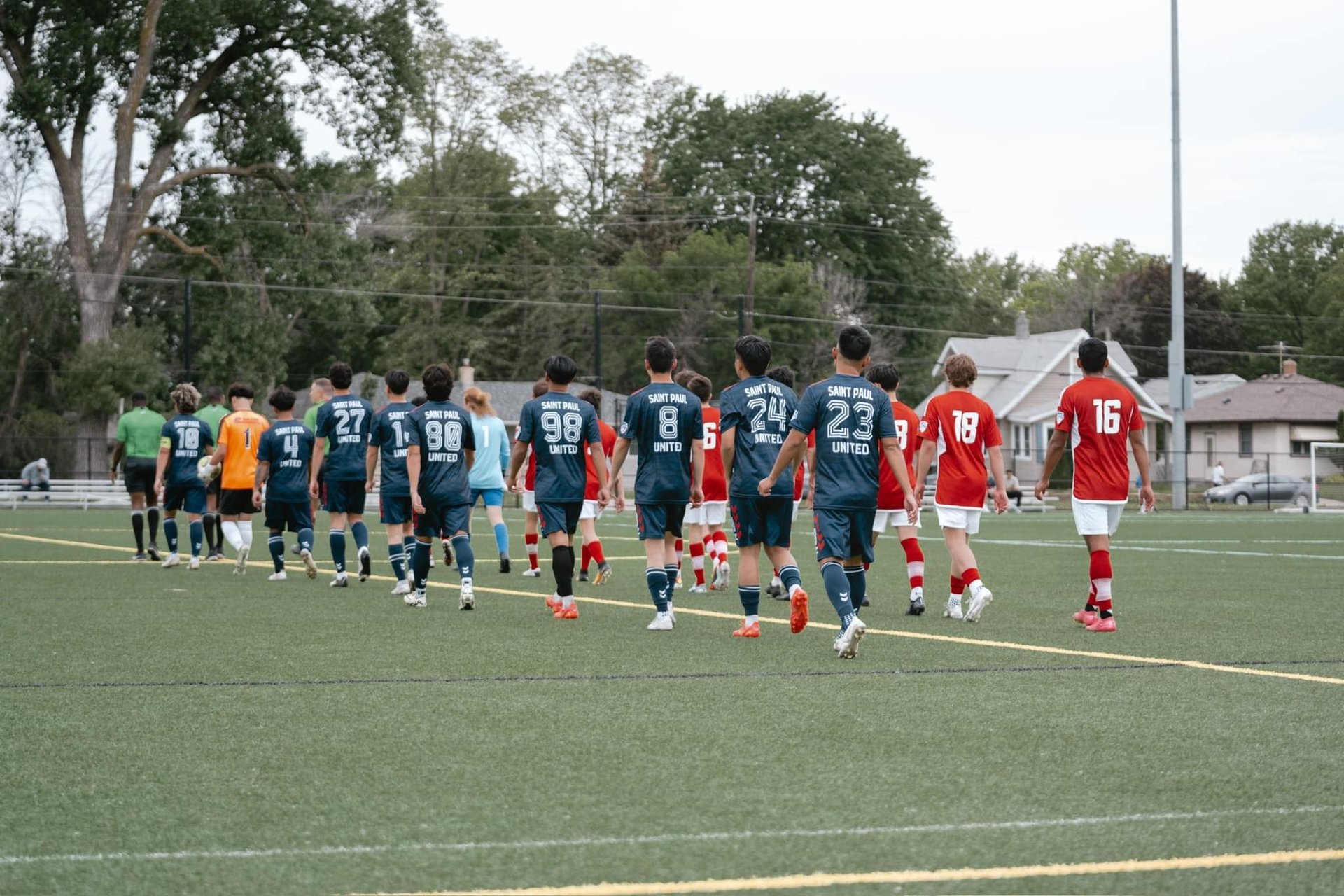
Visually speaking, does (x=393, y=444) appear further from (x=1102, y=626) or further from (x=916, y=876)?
(x=916, y=876)

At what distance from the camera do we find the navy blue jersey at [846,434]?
30.6ft

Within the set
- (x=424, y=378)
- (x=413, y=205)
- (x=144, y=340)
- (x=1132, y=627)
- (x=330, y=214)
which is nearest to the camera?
(x=1132, y=627)

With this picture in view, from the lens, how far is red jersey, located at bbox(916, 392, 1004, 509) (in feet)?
37.7

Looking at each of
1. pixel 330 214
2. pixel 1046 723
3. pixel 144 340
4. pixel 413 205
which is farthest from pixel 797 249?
pixel 1046 723

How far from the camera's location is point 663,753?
6215 mm

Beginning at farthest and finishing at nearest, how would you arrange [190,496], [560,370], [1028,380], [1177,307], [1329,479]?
[1028,380] → [1329,479] → [1177,307] → [190,496] → [560,370]

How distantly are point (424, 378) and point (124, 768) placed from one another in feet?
21.9

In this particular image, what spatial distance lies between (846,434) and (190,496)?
1036 cm

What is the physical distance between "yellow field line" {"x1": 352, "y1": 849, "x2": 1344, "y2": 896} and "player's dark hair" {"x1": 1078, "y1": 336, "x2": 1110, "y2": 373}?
636 centimetres

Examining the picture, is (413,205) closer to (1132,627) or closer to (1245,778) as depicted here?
(1132,627)

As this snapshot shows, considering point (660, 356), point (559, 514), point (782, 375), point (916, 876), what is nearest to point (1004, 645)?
point (660, 356)

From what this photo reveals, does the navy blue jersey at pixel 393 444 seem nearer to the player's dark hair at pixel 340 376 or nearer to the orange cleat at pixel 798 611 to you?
the player's dark hair at pixel 340 376

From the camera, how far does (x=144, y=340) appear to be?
4584cm

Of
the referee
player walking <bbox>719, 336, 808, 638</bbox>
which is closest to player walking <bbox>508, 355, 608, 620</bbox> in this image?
player walking <bbox>719, 336, 808, 638</bbox>
